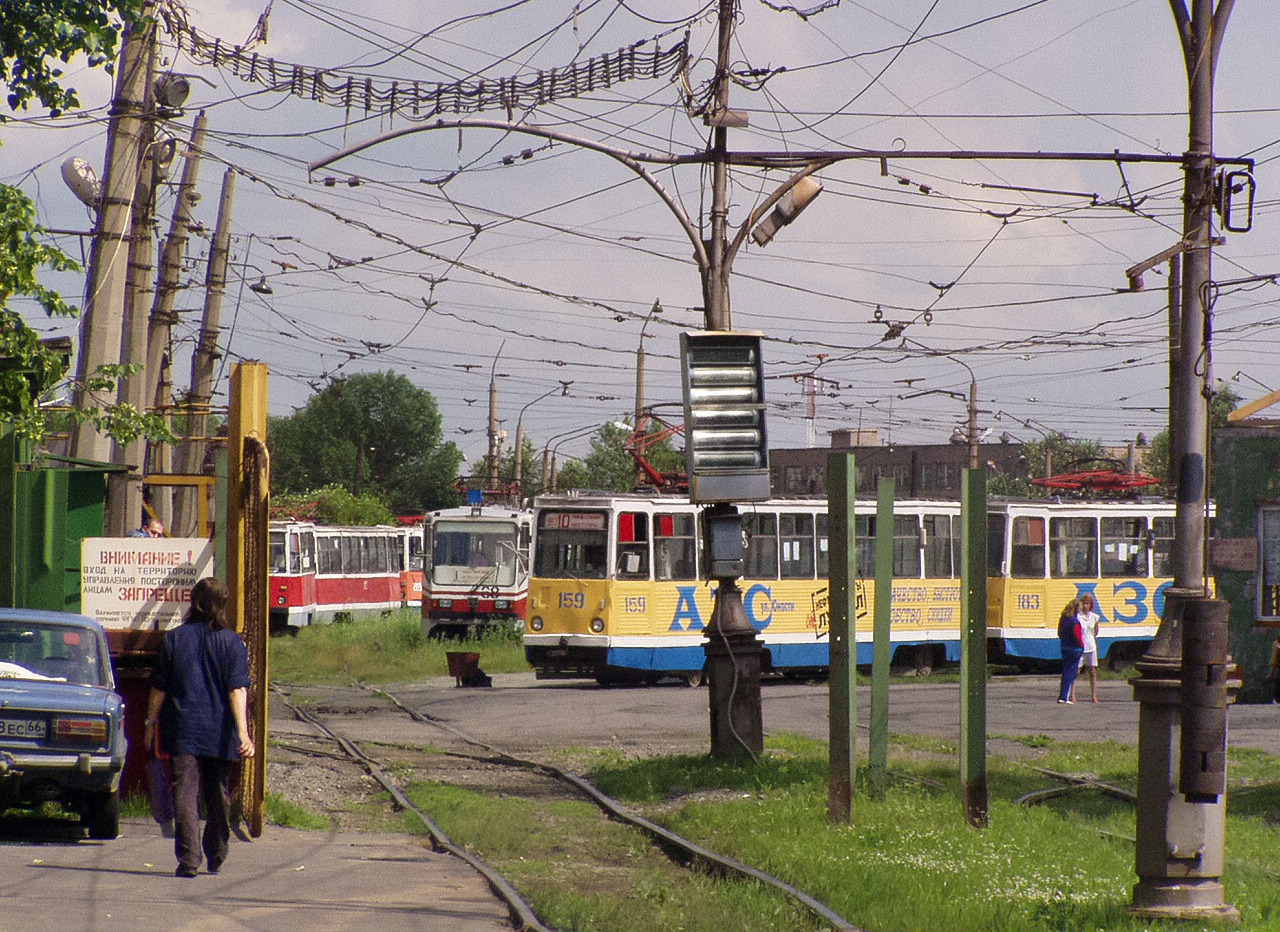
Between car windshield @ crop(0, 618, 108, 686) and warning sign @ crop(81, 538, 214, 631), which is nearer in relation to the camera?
car windshield @ crop(0, 618, 108, 686)

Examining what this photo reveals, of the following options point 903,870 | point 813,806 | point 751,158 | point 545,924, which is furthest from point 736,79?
point 545,924

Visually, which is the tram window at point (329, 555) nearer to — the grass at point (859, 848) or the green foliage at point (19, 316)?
the grass at point (859, 848)

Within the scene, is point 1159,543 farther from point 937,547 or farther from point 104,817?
point 104,817

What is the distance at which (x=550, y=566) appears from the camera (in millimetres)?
26734

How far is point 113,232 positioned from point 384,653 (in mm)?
16699

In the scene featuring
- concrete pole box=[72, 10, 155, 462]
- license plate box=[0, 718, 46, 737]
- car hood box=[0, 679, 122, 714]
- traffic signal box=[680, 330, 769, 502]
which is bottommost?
license plate box=[0, 718, 46, 737]

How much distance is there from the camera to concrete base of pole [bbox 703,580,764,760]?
1471 centimetres

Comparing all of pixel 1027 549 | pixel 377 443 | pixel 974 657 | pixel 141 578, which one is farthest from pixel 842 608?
pixel 377 443

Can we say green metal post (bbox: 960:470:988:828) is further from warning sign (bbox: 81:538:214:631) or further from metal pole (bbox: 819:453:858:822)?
warning sign (bbox: 81:538:214:631)

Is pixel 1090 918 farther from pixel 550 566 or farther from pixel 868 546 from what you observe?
pixel 868 546

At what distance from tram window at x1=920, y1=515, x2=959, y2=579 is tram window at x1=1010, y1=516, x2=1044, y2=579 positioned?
1449 mm

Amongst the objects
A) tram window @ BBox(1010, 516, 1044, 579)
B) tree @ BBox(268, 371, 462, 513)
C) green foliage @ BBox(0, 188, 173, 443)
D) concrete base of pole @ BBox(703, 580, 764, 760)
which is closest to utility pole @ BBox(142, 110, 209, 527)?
green foliage @ BBox(0, 188, 173, 443)

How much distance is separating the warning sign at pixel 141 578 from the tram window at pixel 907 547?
1881cm

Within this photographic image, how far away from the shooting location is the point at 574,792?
14656mm
